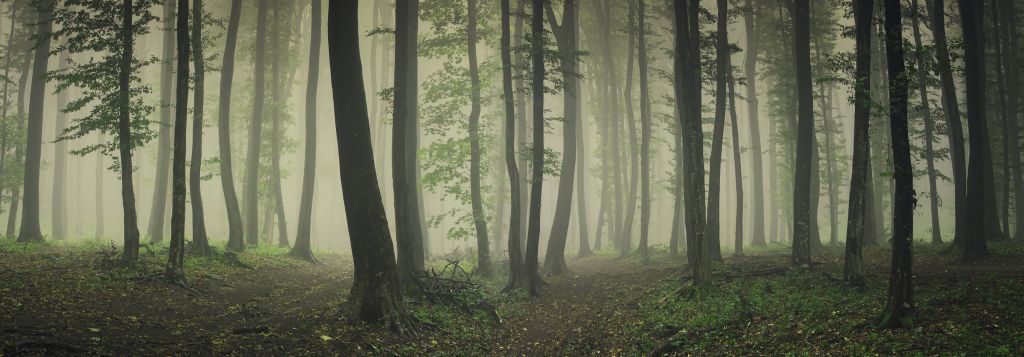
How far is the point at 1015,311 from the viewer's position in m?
8.87

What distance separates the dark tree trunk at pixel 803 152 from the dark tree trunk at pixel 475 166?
35.7ft

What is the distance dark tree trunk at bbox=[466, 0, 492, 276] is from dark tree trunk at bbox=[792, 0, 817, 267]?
1088cm

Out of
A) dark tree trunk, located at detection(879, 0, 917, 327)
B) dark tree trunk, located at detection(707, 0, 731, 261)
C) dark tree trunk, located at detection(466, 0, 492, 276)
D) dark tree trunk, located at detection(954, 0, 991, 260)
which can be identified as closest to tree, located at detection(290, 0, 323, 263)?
dark tree trunk, located at detection(466, 0, 492, 276)

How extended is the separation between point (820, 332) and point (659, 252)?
20381 mm

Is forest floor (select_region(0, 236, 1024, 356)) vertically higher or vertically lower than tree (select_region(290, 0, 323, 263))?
lower

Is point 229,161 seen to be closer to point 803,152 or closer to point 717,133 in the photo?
point 717,133

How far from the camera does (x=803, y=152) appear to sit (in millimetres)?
17062

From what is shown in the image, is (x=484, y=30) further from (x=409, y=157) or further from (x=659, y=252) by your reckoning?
(x=659, y=252)

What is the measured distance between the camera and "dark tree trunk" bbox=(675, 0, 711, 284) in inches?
568

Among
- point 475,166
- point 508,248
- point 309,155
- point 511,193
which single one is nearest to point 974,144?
point 511,193

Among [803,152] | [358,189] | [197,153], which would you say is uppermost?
[197,153]

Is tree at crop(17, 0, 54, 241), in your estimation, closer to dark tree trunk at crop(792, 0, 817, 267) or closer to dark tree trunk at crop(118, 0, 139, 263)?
dark tree trunk at crop(118, 0, 139, 263)

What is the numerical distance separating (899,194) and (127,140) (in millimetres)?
17617

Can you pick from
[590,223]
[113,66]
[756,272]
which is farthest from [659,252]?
[590,223]
